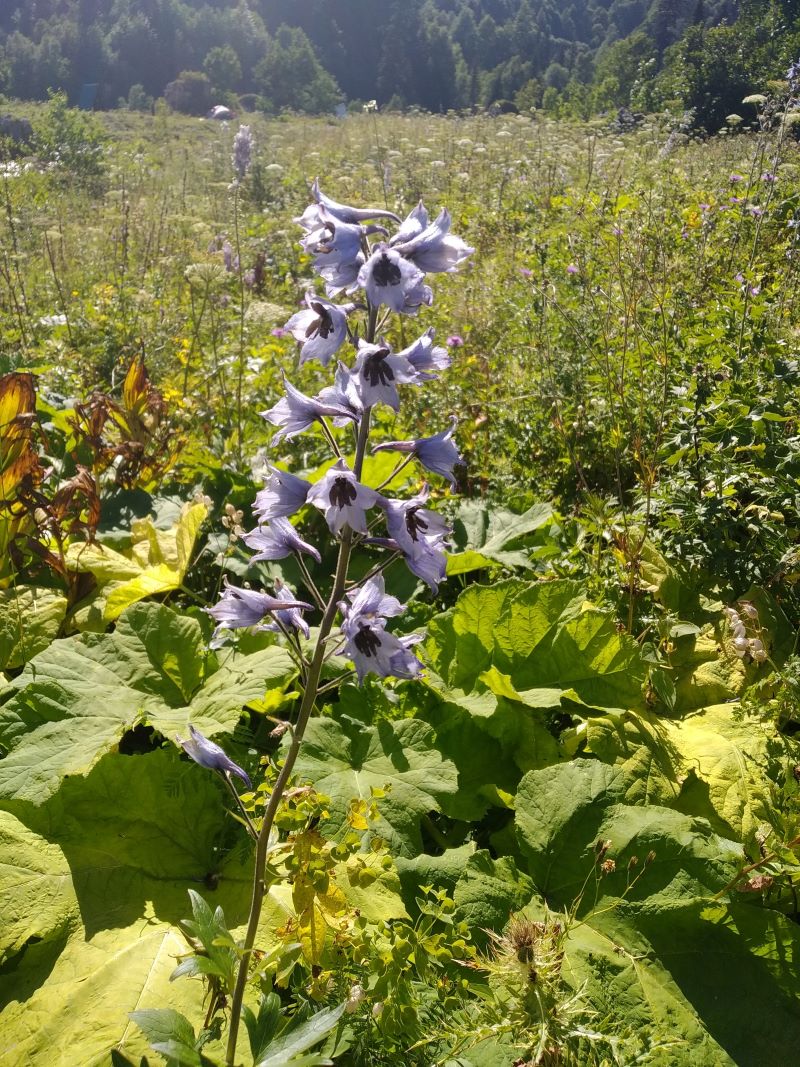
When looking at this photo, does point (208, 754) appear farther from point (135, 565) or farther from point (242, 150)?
point (242, 150)

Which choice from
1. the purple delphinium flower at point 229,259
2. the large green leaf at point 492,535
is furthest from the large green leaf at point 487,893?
the purple delphinium flower at point 229,259

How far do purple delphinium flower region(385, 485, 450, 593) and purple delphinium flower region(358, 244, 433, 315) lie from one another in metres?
0.34

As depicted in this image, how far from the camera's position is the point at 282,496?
1.34 metres

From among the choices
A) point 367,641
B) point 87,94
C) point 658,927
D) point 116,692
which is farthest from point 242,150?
point 87,94

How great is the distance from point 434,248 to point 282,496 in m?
0.54

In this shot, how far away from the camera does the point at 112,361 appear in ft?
18.0

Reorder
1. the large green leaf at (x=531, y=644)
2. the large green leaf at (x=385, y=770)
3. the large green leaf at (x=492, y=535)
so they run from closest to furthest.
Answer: the large green leaf at (x=385, y=770) → the large green leaf at (x=531, y=644) → the large green leaf at (x=492, y=535)

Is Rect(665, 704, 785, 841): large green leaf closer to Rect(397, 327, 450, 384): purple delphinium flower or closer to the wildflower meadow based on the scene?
the wildflower meadow

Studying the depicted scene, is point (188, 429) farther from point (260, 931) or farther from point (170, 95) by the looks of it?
point (170, 95)

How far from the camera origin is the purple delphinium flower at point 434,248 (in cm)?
131

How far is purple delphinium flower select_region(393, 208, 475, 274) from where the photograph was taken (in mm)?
1309

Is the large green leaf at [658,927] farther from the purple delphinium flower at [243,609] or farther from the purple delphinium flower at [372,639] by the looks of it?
the purple delphinium flower at [243,609]

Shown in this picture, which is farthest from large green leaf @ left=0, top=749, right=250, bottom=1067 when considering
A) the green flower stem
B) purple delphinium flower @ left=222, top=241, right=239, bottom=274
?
purple delphinium flower @ left=222, top=241, right=239, bottom=274

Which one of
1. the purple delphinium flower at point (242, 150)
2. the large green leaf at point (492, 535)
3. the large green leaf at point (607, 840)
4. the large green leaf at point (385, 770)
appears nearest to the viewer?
the large green leaf at point (607, 840)
